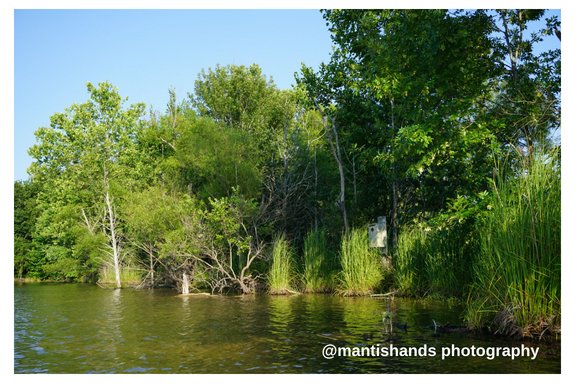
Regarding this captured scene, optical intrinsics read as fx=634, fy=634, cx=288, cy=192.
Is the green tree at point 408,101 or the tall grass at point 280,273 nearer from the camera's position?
the green tree at point 408,101

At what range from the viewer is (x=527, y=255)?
392 inches

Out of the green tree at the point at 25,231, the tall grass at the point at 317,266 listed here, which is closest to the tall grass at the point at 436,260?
the tall grass at the point at 317,266

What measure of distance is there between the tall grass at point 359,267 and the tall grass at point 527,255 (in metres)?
7.55

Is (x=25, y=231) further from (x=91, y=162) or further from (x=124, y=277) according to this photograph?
(x=124, y=277)

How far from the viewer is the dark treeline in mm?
10836

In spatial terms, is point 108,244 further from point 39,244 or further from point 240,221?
point 240,221

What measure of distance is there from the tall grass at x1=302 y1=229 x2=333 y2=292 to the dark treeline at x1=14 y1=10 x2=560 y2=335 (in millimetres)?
45

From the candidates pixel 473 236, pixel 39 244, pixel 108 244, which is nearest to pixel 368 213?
pixel 473 236

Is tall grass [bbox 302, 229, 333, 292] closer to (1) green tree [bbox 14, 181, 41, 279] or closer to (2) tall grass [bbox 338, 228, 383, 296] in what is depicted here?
(2) tall grass [bbox 338, 228, 383, 296]

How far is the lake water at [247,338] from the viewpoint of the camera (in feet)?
29.5

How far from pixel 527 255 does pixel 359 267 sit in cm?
860

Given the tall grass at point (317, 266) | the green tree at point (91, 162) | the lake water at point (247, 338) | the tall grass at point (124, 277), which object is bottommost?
the tall grass at point (124, 277)

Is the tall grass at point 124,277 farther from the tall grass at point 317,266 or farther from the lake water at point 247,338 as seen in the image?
the lake water at point 247,338

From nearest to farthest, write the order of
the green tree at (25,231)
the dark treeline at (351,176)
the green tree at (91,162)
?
the dark treeline at (351,176) < the green tree at (91,162) < the green tree at (25,231)
